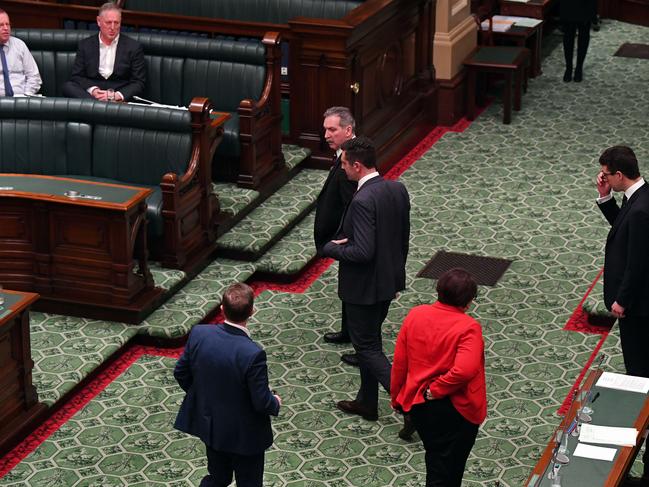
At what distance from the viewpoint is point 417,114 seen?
39.4ft

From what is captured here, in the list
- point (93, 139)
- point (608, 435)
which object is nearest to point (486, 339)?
point (608, 435)

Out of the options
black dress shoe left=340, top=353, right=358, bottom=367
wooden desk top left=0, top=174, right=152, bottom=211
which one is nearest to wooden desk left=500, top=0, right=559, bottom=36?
wooden desk top left=0, top=174, right=152, bottom=211

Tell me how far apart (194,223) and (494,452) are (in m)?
2.87

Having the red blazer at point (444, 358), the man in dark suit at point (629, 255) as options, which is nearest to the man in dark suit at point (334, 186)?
the man in dark suit at point (629, 255)

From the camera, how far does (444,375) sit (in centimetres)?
571

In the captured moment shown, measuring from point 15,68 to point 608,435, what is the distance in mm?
5706

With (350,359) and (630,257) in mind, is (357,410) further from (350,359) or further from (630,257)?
(630,257)

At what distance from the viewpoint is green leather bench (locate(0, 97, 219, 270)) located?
8797 millimetres

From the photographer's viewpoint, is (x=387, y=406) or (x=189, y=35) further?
(x=189, y=35)

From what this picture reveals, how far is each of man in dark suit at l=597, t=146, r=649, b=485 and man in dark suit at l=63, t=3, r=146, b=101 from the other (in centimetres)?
434

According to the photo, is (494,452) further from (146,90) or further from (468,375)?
(146,90)

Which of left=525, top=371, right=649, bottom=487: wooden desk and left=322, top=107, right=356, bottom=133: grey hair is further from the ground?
left=322, top=107, right=356, bottom=133: grey hair

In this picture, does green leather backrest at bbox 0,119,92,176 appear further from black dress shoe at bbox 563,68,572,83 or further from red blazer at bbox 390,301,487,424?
black dress shoe at bbox 563,68,572,83

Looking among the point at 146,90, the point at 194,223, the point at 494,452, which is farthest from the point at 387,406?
the point at 146,90
